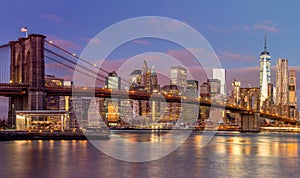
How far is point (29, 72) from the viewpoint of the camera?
69.4 metres

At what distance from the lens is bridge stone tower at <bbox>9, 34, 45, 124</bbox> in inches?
2653

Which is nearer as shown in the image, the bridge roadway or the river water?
the river water

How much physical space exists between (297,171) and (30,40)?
49361 millimetres

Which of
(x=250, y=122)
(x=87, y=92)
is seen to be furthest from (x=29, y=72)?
(x=250, y=122)

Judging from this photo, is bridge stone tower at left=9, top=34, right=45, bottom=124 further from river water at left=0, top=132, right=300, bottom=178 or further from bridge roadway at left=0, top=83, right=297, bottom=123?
river water at left=0, top=132, right=300, bottom=178

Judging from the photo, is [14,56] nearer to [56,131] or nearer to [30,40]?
[30,40]

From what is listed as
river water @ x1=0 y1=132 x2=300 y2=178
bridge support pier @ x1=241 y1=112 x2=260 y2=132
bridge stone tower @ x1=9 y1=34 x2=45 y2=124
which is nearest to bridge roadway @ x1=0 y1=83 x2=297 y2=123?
bridge stone tower @ x1=9 y1=34 x2=45 y2=124

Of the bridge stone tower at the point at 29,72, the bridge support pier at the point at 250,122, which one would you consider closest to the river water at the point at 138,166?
the bridge stone tower at the point at 29,72

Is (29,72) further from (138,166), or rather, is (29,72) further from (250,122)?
(250,122)

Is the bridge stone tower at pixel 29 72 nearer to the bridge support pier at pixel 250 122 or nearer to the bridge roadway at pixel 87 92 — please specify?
the bridge roadway at pixel 87 92

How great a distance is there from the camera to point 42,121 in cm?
7212

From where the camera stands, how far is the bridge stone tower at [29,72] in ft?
221

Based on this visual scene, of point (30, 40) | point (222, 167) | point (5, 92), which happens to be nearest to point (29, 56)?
point (30, 40)

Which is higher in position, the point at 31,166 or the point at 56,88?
the point at 56,88
